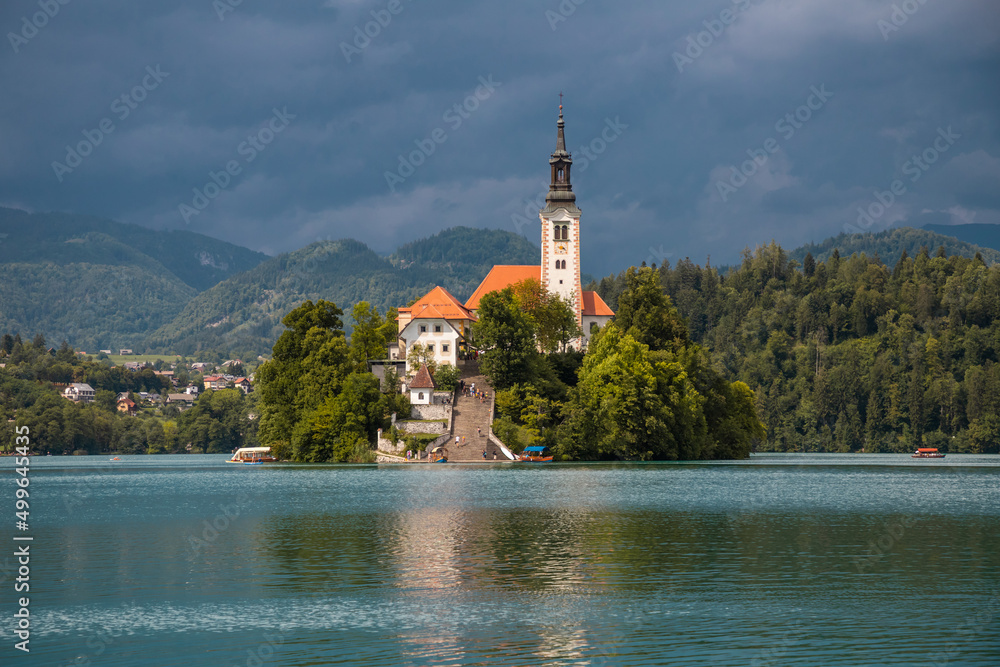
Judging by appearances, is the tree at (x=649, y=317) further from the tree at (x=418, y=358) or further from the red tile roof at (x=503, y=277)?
the red tile roof at (x=503, y=277)

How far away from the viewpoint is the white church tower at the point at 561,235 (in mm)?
113250

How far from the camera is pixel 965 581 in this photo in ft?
85.9

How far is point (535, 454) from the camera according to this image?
9106 cm

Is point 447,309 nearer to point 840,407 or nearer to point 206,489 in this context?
point 206,489

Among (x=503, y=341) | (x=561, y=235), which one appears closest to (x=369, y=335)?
(x=503, y=341)

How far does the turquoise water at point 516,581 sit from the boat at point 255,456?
5117cm

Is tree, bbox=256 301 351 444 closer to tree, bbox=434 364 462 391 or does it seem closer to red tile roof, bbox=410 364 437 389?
red tile roof, bbox=410 364 437 389

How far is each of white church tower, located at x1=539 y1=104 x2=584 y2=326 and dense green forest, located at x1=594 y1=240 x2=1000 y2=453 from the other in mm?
65550

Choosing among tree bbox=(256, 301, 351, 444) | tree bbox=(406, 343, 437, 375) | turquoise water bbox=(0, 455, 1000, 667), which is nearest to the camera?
turquoise water bbox=(0, 455, 1000, 667)

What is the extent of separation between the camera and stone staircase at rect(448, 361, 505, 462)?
9038cm

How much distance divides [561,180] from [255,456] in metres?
44.8

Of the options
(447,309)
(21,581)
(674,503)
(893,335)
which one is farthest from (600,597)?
(893,335)

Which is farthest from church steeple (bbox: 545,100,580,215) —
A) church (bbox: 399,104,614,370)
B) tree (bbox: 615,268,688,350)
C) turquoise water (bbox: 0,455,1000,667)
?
turquoise water (bbox: 0,455,1000,667)

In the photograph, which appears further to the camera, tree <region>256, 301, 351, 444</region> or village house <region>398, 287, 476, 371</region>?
village house <region>398, 287, 476, 371</region>
